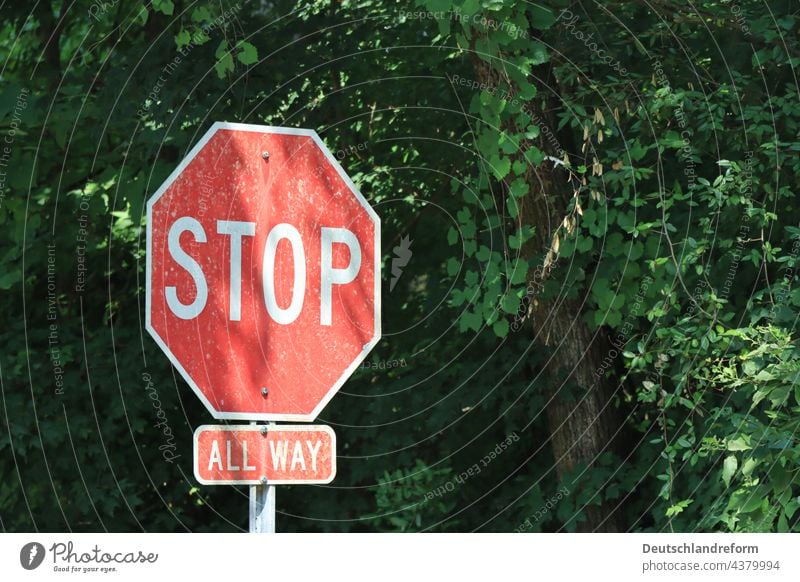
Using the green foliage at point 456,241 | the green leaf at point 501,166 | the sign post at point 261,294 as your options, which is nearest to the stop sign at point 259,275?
the sign post at point 261,294

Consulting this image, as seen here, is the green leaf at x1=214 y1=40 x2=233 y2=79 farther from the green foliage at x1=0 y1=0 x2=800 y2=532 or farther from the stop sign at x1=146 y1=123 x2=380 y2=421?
the stop sign at x1=146 y1=123 x2=380 y2=421

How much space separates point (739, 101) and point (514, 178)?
1138mm

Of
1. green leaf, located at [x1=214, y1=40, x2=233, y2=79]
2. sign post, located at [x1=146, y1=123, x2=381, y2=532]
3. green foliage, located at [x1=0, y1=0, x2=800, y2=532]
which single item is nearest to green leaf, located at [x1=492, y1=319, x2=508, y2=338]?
green foliage, located at [x1=0, y1=0, x2=800, y2=532]

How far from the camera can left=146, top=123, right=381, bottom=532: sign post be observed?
2.77 metres

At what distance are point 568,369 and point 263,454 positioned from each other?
336cm

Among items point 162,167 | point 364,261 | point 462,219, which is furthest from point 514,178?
point 364,261

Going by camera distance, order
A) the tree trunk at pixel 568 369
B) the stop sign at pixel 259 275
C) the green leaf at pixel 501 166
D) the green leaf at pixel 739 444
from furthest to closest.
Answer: the tree trunk at pixel 568 369, the green leaf at pixel 501 166, the green leaf at pixel 739 444, the stop sign at pixel 259 275

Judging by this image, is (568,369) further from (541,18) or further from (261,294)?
(261,294)

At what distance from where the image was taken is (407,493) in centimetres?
613

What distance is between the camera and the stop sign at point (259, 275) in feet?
9.22

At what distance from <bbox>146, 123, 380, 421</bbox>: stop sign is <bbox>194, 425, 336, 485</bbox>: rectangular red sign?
74mm

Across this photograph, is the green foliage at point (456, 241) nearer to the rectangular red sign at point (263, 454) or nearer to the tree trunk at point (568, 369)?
the tree trunk at point (568, 369)

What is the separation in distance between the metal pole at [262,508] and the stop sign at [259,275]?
0.16 meters
